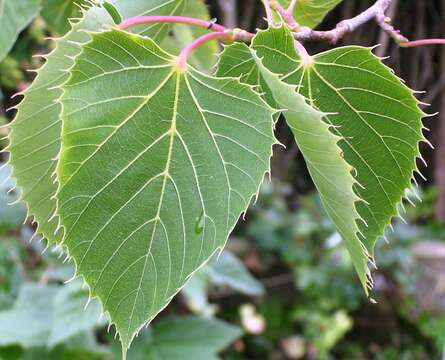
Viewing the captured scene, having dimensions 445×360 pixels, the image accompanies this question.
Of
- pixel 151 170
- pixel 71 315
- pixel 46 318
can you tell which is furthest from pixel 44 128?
pixel 46 318

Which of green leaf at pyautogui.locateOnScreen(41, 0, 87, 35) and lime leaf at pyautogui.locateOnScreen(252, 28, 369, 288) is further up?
lime leaf at pyautogui.locateOnScreen(252, 28, 369, 288)

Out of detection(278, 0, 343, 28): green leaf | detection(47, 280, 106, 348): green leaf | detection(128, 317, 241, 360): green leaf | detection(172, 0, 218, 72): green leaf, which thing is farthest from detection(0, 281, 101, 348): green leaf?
detection(278, 0, 343, 28): green leaf

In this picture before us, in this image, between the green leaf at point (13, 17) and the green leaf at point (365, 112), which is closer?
the green leaf at point (365, 112)

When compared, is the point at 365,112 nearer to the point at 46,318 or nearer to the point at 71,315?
the point at 71,315

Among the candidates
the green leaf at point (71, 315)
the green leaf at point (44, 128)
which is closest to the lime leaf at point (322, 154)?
the green leaf at point (44, 128)

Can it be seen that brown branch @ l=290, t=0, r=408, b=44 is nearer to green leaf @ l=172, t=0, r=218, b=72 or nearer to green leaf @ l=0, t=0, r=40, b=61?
green leaf @ l=172, t=0, r=218, b=72

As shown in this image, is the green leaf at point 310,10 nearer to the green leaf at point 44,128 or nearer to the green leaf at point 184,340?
the green leaf at point 44,128

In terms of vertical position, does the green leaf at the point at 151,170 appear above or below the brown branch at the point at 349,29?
below
